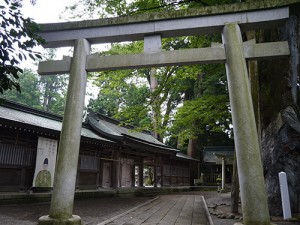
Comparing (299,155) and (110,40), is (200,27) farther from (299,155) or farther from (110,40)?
(299,155)

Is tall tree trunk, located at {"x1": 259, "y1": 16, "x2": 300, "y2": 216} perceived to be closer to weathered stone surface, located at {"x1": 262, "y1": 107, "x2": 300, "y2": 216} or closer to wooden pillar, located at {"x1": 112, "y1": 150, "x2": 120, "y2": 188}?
weathered stone surface, located at {"x1": 262, "y1": 107, "x2": 300, "y2": 216}

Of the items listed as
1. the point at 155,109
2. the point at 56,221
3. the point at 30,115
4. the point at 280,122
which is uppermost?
the point at 30,115

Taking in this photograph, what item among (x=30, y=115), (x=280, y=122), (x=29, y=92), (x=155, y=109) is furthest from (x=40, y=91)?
(x=280, y=122)

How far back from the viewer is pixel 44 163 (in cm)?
1216

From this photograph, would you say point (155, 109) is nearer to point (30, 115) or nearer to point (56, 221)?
point (30, 115)

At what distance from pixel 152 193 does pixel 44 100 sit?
126 feet

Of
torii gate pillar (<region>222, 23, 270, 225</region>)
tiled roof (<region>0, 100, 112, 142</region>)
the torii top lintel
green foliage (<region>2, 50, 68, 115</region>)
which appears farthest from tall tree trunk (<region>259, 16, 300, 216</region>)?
green foliage (<region>2, 50, 68, 115</region>)

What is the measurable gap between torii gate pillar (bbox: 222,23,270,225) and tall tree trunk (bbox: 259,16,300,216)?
12.2ft

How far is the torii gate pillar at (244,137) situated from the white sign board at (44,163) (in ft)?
33.1

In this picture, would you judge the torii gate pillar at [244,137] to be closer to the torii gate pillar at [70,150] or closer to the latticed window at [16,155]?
the torii gate pillar at [70,150]

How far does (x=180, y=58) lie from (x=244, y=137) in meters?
2.00

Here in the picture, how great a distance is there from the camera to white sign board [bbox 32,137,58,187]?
11.8 meters

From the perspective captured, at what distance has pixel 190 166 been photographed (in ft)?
91.5

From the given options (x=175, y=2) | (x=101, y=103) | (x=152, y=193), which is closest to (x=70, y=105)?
(x=175, y=2)
